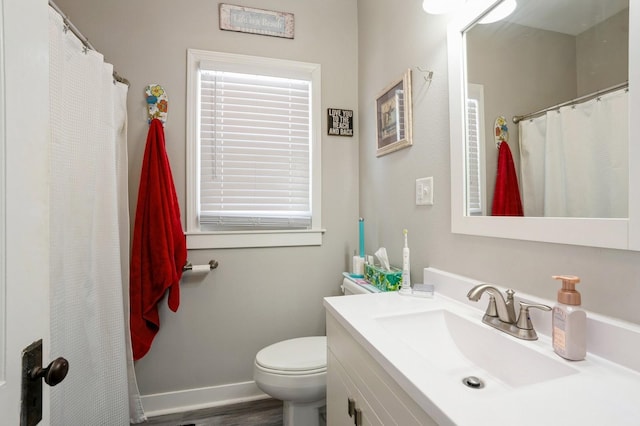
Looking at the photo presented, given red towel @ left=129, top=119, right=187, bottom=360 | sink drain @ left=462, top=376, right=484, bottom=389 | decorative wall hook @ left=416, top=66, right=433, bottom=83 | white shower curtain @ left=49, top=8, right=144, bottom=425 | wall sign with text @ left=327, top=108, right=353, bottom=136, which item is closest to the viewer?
sink drain @ left=462, top=376, right=484, bottom=389

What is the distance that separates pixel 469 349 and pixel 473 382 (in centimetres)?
13

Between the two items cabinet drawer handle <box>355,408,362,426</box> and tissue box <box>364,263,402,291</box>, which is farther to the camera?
tissue box <box>364,263,402,291</box>

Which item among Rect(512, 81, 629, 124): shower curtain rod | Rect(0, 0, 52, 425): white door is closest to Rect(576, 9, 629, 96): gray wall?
Rect(512, 81, 629, 124): shower curtain rod

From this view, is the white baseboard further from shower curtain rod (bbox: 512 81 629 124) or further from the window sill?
shower curtain rod (bbox: 512 81 629 124)

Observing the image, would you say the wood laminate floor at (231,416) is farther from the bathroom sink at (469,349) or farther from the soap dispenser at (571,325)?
the soap dispenser at (571,325)

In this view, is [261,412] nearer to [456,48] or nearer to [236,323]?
[236,323]

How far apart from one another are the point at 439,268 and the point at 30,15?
1333 millimetres

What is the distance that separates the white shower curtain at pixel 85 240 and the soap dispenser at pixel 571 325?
1415 mm

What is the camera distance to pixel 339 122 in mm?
1872

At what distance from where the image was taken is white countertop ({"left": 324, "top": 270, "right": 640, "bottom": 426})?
0.43m

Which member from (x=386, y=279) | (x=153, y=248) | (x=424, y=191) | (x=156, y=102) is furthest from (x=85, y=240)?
(x=424, y=191)

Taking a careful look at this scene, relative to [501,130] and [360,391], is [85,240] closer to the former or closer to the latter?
[360,391]

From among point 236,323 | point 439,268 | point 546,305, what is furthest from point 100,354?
point 546,305

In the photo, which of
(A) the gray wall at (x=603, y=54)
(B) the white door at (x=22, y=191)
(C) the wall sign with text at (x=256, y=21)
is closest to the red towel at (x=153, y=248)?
(C) the wall sign with text at (x=256, y=21)
